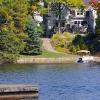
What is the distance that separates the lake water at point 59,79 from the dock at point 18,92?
1.37 metres

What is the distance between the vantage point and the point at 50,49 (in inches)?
4117

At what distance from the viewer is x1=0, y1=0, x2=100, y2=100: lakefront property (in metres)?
56.0

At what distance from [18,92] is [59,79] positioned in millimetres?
20721

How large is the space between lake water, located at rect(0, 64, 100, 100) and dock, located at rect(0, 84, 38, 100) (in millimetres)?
1367

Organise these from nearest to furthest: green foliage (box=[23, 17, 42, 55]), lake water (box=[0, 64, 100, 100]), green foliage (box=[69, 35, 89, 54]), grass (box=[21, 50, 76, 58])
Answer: lake water (box=[0, 64, 100, 100]), grass (box=[21, 50, 76, 58]), green foliage (box=[23, 17, 42, 55]), green foliage (box=[69, 35, 89, 54])

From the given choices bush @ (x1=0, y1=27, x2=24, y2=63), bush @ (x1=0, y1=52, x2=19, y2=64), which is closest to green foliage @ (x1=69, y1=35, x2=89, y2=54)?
bush @ (x1=0, y1=27, x2=24, y2=63)

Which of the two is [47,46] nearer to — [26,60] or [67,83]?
[26,60]

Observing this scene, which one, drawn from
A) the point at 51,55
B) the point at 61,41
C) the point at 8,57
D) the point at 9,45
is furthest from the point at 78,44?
the point at 8,57

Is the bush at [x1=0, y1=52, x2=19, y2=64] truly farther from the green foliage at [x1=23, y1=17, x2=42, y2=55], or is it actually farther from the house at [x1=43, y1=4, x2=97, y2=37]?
the house at [x1=43, y1=4, x2=97, y2=37]

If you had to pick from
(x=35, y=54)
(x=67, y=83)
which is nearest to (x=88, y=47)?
(x=35, y=54)

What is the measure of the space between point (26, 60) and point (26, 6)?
1164 cm

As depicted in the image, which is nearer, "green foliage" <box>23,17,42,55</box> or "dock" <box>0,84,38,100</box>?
"dock" <box>0,84,38,100</box>

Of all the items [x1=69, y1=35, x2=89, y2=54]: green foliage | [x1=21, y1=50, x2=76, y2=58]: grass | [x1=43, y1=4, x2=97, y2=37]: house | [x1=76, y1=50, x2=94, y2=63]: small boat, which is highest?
[x1=43, y1=4, x2=97, y2=37]: house

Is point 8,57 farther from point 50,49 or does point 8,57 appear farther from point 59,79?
point 59,79
